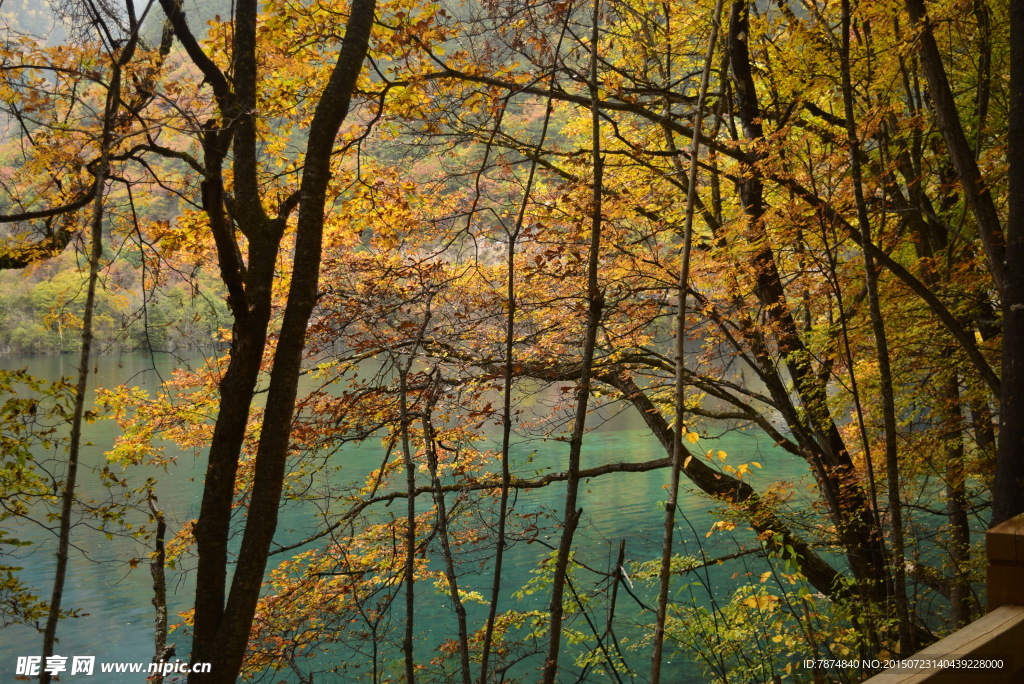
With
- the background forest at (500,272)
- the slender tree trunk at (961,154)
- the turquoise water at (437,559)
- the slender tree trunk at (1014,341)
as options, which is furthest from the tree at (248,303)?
the slender tree trunk at (961,154)

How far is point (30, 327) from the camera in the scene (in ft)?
94.4

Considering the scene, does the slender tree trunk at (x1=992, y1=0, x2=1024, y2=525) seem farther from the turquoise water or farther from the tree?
the tree

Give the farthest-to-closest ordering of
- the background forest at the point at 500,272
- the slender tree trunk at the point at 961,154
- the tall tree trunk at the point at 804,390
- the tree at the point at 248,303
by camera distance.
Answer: the tall tree trunk at the point at 804,390
the slender tree trunk at the point at 961,154
the background forest at the point at 500,272
the tree at the point at 248,303

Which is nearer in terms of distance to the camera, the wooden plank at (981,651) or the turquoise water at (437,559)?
the wooden plank at (981,651)

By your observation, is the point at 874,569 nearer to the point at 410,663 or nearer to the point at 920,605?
the point at 920,605

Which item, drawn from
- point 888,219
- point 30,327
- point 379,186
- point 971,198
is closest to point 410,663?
point 379,186

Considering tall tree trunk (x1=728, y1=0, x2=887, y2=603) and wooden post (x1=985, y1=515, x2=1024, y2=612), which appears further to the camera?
tall tree trunk (x1=728, y1=0, x2=887, y2=603)

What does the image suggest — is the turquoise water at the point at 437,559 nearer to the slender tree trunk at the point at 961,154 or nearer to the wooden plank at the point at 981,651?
the slender tree trunk at the point at 961,154

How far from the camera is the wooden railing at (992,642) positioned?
3.41 ft

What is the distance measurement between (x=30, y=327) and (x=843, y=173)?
32760 millimetres

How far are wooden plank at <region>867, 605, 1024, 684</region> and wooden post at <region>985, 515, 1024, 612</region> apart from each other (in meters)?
0.02

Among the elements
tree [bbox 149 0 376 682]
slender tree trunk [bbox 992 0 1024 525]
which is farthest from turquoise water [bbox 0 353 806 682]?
slender tree trunk [bbox 992 0 1024 525]

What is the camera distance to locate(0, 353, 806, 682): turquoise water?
360 inches

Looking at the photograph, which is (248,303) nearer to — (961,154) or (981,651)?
(981,651)
